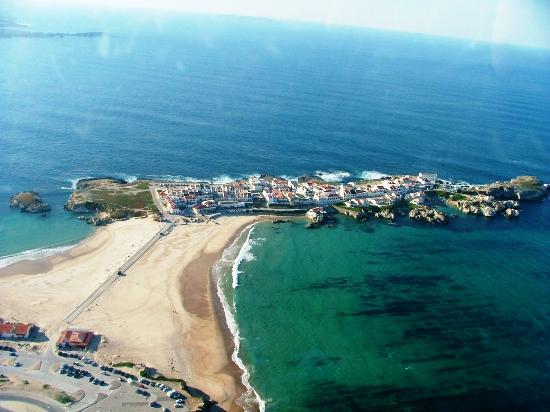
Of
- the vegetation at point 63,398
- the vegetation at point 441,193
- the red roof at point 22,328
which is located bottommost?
the vegetation at point 63,398

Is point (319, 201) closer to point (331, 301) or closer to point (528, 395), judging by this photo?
point (331, 301)

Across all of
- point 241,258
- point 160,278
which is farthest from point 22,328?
point 241,258

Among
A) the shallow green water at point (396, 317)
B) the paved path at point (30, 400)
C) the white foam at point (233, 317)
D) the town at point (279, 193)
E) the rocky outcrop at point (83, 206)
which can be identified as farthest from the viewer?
the town at point (279, 193)

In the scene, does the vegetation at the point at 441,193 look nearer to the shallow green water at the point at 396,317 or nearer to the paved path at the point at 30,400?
the shallow green water at the point at 396,317

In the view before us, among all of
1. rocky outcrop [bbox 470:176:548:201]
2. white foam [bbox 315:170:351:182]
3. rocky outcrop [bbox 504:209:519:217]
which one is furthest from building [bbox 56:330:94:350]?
rocky outcrop [bbox 470:176:548:201]

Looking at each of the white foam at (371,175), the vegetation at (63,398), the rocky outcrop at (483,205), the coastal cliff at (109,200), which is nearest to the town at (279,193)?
the coastal cliff at (109,200)

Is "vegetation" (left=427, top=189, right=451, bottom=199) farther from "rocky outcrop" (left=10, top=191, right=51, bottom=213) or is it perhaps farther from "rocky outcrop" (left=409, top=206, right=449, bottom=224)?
"rocky outcrop" (left=10, top=191, right=51, bottom=213)

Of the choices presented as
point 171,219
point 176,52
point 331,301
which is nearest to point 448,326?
point 331,301
